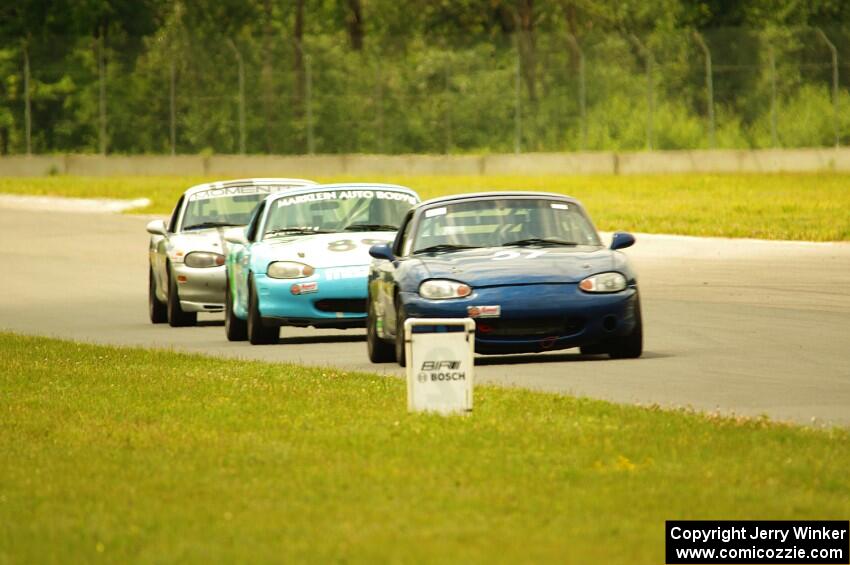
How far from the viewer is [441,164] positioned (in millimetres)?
53281

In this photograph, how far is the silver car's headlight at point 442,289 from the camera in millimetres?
15711

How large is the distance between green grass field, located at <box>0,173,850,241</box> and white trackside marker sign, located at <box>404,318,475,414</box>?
19784 millimetres

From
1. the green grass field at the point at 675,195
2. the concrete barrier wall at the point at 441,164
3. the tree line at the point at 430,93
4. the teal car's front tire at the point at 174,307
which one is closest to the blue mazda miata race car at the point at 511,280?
the teal car's front tire at the point at 174,307

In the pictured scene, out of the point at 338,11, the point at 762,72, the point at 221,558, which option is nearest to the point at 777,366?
the point at 221,558

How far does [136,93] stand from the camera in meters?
56.0

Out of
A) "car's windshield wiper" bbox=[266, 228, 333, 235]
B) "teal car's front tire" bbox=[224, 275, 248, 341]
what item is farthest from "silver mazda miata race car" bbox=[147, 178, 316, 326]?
"car's windshield wiper" bbox=[266, 228, 333, 235]

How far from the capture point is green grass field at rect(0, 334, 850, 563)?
27.0 feet

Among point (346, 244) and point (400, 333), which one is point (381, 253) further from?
point (346, 244)

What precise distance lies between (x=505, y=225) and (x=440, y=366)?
5.05 metres

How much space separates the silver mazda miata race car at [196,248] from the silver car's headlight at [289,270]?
10.1 ft

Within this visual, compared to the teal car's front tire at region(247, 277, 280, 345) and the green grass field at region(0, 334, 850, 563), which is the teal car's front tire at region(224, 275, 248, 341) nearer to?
the teal car's front tire at region(247, 277, 280, 345)

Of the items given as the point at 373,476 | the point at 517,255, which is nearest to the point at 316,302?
the point at 517,255

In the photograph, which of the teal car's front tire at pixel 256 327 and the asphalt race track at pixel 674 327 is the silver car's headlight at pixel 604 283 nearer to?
the asphalt race track at pixel 674 327

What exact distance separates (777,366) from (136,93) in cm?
4214
